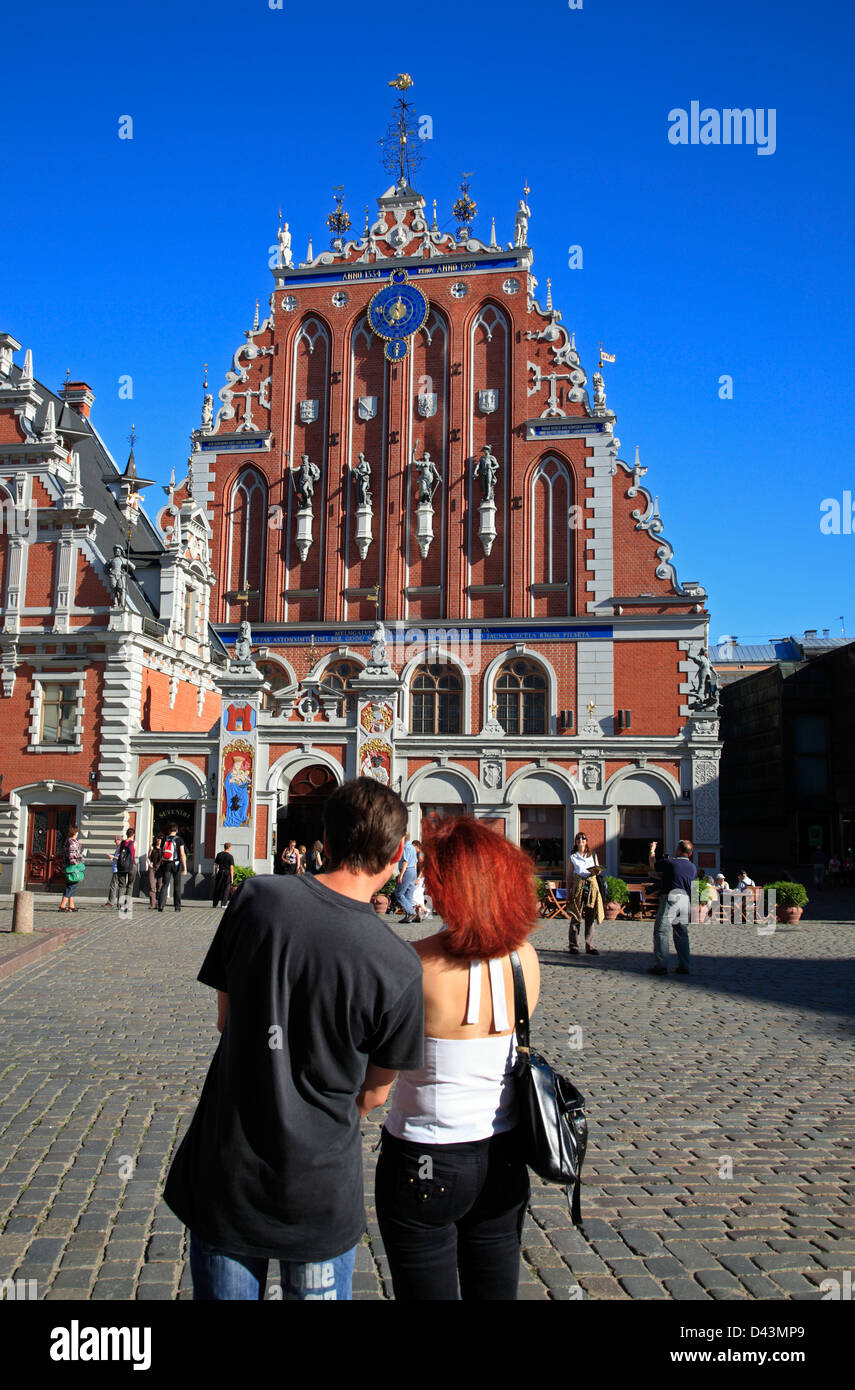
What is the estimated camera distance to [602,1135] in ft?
20.5

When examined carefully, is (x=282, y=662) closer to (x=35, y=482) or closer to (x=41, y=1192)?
(x=35, y=482)

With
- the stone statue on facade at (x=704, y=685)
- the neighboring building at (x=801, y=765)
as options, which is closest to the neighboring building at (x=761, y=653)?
the neighboring building at (x=801, y=765)

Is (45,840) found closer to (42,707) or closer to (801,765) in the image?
(42,707)

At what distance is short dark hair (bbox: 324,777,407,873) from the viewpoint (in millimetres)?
2830

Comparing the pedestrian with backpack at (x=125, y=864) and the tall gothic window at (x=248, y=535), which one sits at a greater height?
the tall gothic window at (x=248, y=535)

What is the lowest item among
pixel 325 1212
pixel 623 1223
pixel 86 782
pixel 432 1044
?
pixel 623 1223

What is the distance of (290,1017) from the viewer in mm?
2555

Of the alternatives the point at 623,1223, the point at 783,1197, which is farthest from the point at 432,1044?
the point at 783,1197

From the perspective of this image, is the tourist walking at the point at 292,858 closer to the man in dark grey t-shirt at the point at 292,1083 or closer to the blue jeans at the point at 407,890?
the blue jeans at the point at 407,890

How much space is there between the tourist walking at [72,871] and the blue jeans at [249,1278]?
19.3 metres

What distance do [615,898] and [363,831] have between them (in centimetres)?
2065

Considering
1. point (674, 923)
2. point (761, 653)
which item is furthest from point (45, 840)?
point (761, 653)

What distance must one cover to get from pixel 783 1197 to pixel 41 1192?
153 inches

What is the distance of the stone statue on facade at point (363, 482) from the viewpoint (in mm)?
30406
